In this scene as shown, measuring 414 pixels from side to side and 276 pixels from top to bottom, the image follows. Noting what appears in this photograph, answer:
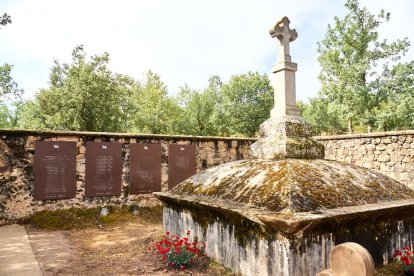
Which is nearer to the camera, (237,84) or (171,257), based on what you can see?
(171,257)

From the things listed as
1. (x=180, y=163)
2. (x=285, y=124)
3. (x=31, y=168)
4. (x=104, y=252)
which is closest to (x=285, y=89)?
(x=285, y=124)

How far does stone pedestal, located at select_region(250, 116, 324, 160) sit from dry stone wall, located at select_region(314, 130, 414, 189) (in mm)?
5729

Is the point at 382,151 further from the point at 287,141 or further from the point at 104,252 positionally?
the point at 104,252

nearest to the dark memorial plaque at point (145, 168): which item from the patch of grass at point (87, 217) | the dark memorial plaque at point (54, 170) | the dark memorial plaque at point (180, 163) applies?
the dark memorial plaque at point (180, 163)

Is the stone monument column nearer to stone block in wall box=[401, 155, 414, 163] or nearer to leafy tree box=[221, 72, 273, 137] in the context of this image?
stone block in wall box=[401, 155, 414, 163]

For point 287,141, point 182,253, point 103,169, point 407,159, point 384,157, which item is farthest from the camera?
point 384,157

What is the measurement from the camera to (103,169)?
8.11m

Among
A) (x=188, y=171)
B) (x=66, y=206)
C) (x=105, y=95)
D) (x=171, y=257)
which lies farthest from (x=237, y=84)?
(x=171, y=257)

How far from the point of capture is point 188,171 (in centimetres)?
938

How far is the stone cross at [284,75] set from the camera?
5.14m

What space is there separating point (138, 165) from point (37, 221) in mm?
2759

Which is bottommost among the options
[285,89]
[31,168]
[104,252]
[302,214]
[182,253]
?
[104,252]

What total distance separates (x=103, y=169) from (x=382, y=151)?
8.55 meters

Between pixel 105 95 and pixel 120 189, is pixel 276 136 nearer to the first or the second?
pixel 120 189
